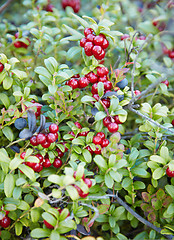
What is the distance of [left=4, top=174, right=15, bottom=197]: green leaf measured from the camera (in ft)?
4.11

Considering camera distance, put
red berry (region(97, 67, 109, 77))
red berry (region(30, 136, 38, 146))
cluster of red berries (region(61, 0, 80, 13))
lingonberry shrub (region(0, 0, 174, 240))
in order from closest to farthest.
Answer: lingonberry shrub (region(0, 0, 174, 240)) → red berry (region(30, 136, 38, 146)) → red berry (region(97, 67, 109, 77)) → cluster of red berries (region(61, 0, 80, 13))

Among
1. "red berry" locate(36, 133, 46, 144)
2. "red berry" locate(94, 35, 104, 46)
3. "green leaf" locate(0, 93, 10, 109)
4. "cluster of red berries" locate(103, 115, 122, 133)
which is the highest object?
"red berry" locate(94, 35, 104, 46)

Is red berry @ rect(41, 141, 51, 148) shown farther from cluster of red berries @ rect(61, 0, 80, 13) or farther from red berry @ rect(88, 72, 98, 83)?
cluster of red berries @ rect(61, 0, 80, 13)

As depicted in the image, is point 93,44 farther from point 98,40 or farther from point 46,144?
point 46,144

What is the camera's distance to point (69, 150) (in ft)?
4.92

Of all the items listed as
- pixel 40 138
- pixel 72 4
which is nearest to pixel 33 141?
pixel 40 138

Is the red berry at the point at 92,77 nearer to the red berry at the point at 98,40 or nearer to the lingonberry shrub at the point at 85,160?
the lingonberry shrub at the point at 85,160

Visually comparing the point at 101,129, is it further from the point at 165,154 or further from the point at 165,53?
the point at 165,53

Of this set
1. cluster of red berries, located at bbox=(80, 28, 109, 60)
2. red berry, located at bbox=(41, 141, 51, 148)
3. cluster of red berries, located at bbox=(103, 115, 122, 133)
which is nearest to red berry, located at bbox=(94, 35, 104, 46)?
cluster of red berries, located at bbox=(80, 28, 109, 60)

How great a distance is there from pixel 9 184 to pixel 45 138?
325mm

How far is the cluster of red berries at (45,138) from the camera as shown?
4.31 ft

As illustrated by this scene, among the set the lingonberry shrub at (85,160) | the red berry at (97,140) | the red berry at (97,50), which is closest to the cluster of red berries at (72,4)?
the lingonberry shrub at (85,160)

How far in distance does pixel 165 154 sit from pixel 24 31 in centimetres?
175

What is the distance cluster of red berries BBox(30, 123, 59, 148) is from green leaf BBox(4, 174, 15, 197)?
0.23 m
